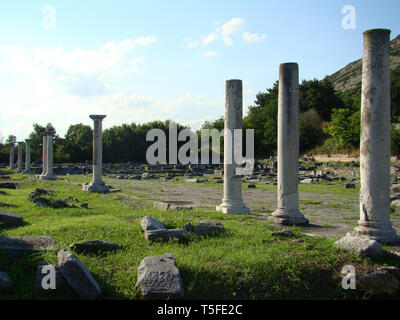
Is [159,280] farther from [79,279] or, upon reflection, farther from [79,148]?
[79,148]

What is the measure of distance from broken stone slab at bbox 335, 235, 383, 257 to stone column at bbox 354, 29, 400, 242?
1.00 m

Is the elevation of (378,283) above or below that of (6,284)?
below

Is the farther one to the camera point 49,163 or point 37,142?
point 37,142

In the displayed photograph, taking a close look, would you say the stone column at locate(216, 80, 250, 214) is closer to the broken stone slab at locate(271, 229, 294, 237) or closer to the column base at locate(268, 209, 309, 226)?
the column base at locate(268, 209, 309, 226)

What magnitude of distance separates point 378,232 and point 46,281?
19.3 ft

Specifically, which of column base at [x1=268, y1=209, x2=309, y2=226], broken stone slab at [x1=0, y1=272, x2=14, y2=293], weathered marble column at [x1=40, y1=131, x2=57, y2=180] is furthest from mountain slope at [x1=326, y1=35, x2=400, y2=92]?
broken stone slab at [x1=0, y1=272, x2=14, y2=293]

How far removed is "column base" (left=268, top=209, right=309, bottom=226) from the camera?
30.6ft

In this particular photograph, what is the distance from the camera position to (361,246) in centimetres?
630

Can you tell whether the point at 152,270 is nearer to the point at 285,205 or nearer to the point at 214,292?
the point at 214,292

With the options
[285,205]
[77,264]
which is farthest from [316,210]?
[77,264]

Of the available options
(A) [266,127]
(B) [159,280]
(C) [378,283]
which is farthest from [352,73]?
(B) [159,280]

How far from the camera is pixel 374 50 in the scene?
24.3 feet

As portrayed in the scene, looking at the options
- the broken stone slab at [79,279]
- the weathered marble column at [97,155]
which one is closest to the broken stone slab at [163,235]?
the broken stone slab at [79,279]

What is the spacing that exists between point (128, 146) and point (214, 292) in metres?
64.5
